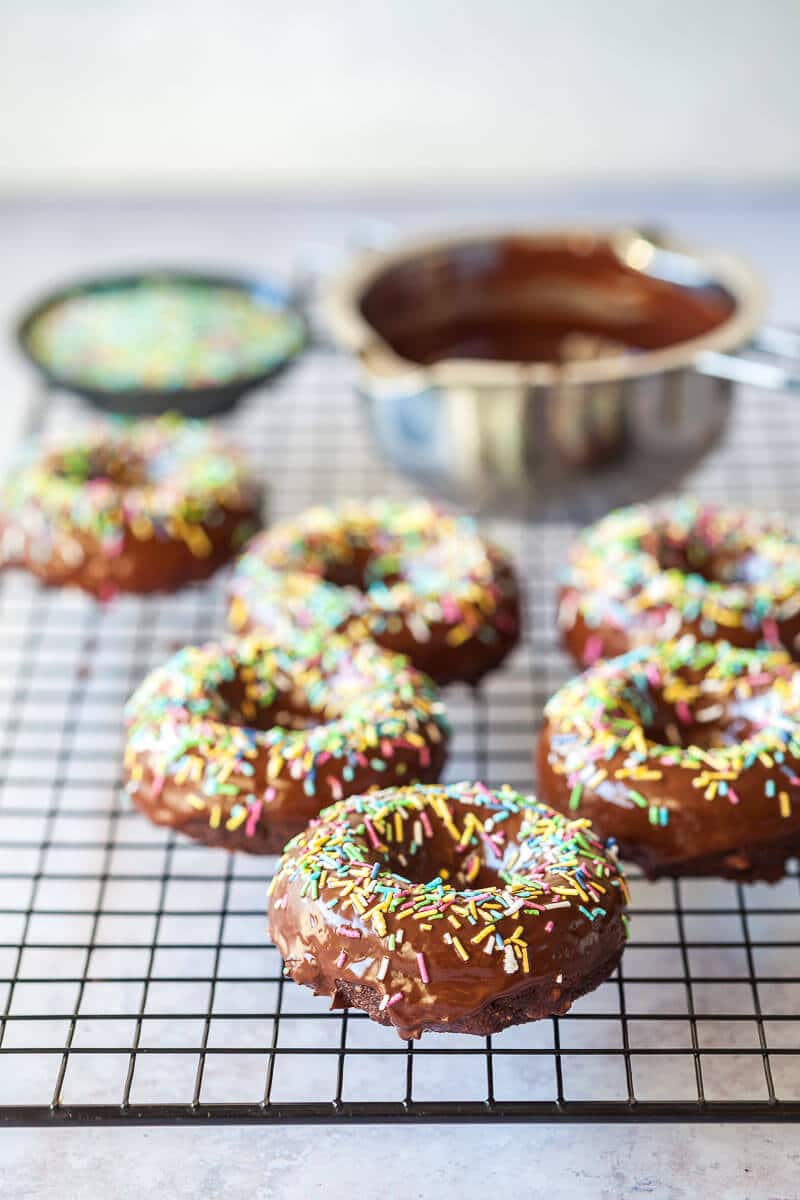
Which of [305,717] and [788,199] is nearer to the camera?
[305,717]

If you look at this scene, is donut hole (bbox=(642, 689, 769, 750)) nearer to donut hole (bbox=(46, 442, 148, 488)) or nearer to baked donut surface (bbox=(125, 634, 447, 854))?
baked donut surface (bbox=(125, 634, 447, 854))

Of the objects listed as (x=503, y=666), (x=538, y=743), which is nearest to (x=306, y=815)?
(x=538, y=743)

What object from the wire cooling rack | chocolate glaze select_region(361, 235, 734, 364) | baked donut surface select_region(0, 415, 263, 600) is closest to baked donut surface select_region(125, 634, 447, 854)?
the wire cooling rack

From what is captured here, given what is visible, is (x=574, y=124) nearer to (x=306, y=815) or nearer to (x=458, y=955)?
(x=306, y=815)

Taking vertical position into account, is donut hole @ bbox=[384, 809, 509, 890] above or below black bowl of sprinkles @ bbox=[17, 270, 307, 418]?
above

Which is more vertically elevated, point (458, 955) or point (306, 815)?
point (458, 955)

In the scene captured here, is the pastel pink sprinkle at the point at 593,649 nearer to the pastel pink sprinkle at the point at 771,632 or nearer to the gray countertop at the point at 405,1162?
the pastel pink sprinkle at the point at 771,632

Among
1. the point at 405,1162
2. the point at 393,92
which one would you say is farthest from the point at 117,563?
the point at 393,92

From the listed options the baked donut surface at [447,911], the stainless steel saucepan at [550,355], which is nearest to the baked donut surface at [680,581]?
the stainless steel saucepan at [550,355]
